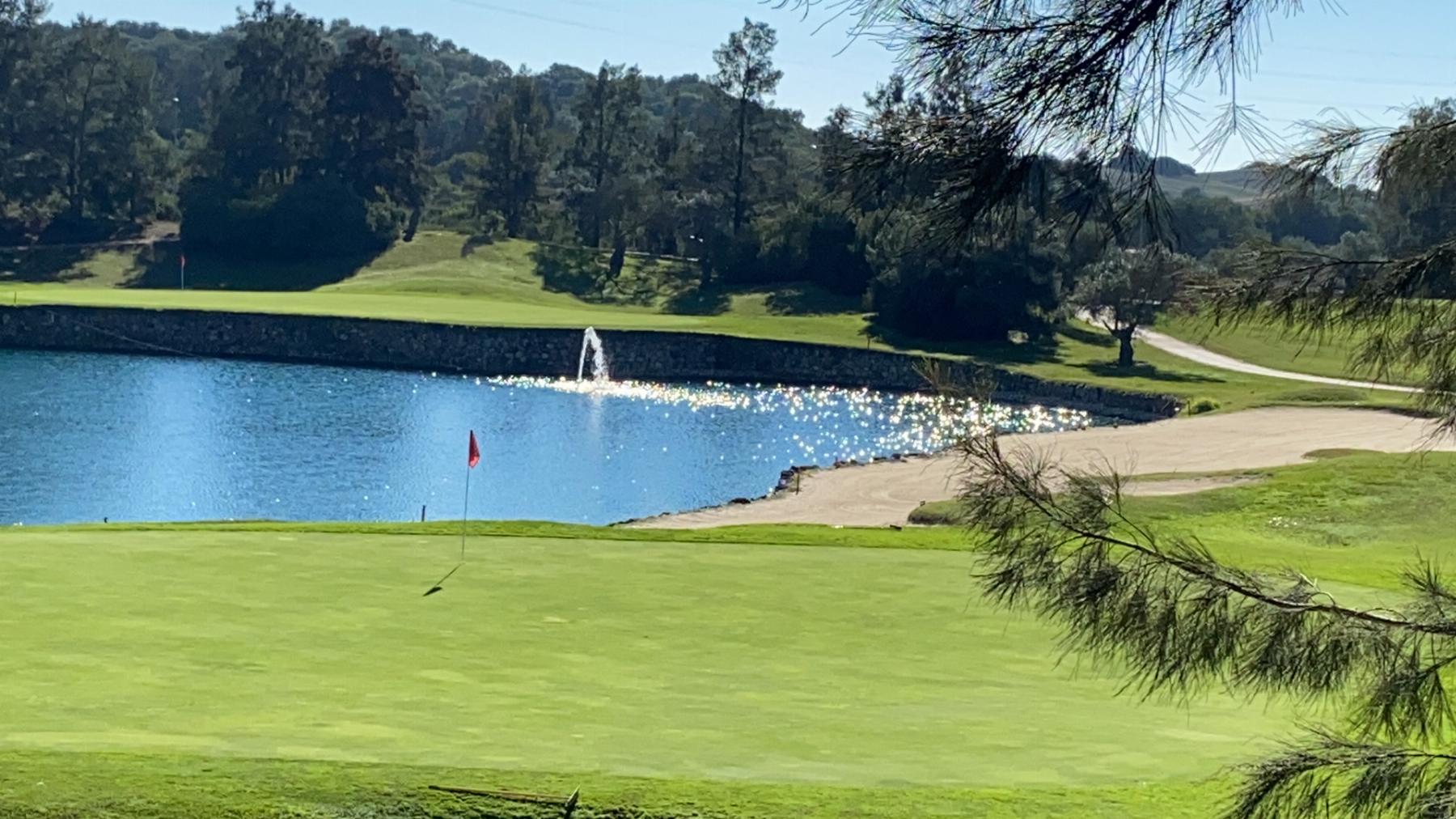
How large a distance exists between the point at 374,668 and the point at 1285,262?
21.9ft

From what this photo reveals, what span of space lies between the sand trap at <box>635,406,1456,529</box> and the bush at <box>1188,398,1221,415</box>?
1913 millimetres

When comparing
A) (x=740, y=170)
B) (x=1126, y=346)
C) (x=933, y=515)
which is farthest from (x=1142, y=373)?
(x=933, y=515)

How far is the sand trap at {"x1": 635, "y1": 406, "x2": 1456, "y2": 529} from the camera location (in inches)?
1234

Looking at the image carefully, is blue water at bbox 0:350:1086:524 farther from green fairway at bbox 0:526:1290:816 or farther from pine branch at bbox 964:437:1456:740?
pine branch at bbox 964:437:1456:740

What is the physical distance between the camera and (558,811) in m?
8.83

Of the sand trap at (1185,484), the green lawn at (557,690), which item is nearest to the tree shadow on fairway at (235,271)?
the sand trap at (1185,484)

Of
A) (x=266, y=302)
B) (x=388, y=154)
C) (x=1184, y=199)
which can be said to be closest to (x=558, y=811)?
(x=1184, y=199)

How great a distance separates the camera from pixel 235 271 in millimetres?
86625

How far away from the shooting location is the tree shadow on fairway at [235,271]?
278 feet

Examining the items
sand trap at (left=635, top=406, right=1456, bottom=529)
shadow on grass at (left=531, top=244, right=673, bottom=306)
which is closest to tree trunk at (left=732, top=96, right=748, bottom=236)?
shadow on grass at (left=531, top=244, right=673, bottom=306)

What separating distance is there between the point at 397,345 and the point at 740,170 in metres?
25.8

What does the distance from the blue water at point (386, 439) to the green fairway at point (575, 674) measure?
13278 mm

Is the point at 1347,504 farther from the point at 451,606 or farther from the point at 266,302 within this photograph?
the point at 266,302

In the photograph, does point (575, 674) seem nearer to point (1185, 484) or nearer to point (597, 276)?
point (1185, 484)
